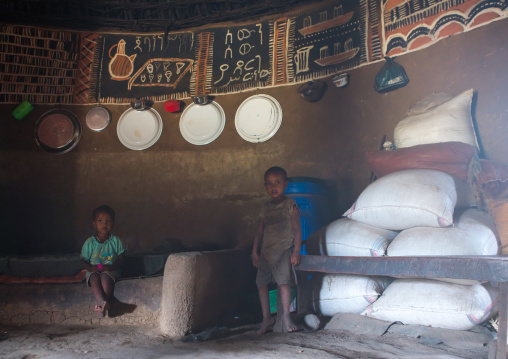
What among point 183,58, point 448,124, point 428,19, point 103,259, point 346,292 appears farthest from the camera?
point 183,58

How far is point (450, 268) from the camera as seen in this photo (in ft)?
7.08

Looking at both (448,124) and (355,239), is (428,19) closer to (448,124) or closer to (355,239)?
(448,124)

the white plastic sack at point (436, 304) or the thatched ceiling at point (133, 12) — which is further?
the thatched ceiling at point (133, 12)

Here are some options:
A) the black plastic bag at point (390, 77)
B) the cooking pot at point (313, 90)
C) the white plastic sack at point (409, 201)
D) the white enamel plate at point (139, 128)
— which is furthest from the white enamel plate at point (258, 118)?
the white plastic sack at point (409, 201)

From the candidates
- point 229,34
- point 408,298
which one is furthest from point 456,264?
point 229,34

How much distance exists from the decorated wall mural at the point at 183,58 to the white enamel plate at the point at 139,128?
0.21 m

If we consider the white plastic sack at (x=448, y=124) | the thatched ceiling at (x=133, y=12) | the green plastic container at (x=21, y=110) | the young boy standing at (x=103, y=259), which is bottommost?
the young boy standing at (x=103, y=259)

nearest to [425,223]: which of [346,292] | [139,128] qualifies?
[346,292]

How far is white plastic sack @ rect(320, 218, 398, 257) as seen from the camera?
Answer: 285 centimetres

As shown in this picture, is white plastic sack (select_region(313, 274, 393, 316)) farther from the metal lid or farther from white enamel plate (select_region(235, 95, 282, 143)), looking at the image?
the metal lid

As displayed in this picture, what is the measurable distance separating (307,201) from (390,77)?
141 centimetres

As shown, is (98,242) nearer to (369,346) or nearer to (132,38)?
(369,346)

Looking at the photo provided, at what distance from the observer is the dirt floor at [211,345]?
90.6 inches

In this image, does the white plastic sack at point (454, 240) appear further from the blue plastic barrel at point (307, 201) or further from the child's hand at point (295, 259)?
the blue plastic barrel at point (307, 201)
